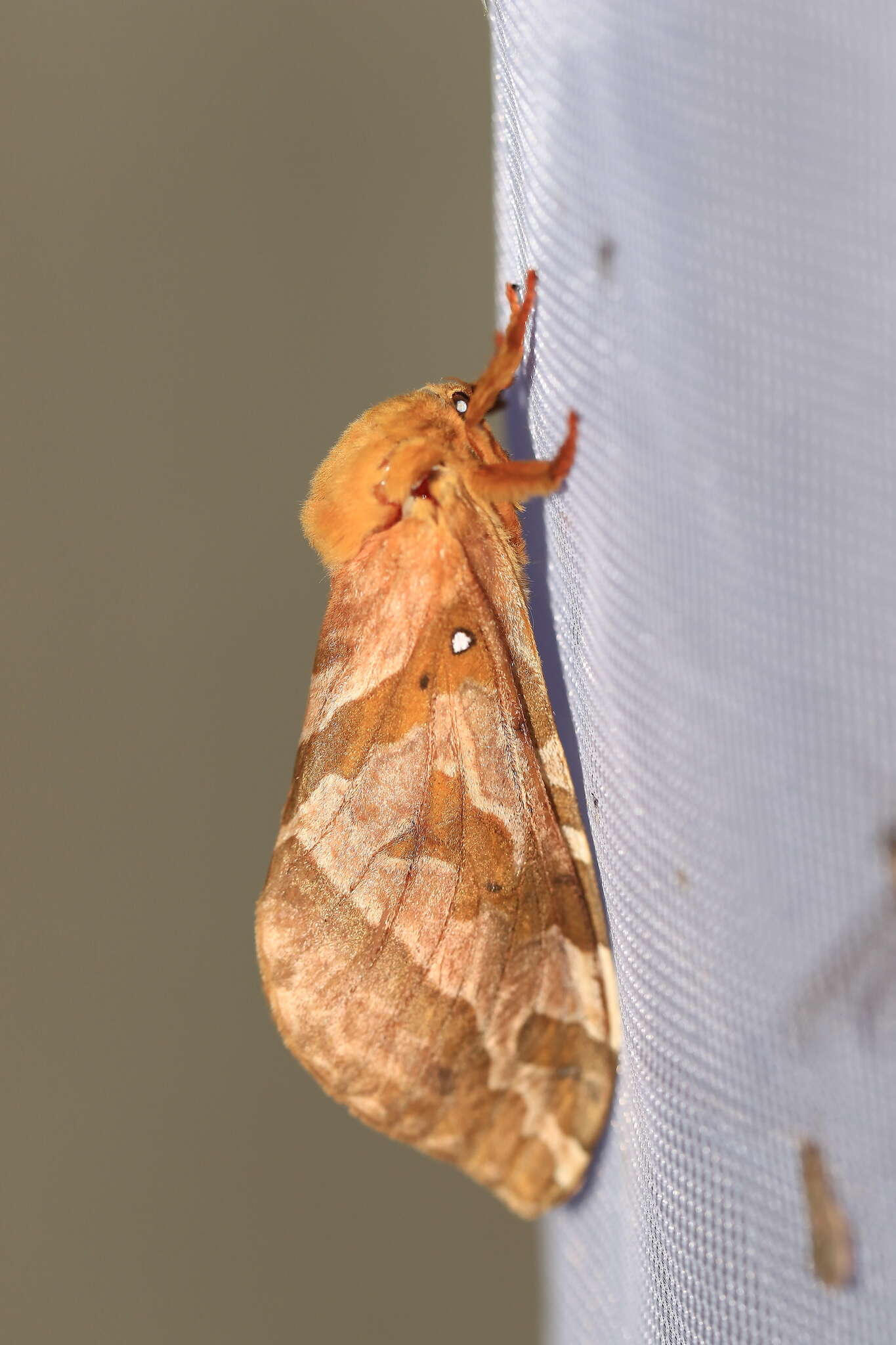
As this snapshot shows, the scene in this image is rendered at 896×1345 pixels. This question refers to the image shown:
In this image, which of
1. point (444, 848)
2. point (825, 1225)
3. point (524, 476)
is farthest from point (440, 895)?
point (825, 1225)

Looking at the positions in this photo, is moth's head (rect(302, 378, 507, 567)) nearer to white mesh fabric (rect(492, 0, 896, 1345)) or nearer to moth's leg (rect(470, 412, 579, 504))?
moth's leg (rect(470, 412, 579, 504))

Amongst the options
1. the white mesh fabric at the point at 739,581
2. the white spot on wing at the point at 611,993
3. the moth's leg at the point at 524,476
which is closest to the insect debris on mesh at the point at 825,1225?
the white mesh fabric at the point at 739,581

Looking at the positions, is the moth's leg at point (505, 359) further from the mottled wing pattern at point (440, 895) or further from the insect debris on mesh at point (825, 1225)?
the insect debris on mesh at point (825, 1225)

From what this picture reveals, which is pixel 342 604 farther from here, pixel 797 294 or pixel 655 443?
pixel 797 294

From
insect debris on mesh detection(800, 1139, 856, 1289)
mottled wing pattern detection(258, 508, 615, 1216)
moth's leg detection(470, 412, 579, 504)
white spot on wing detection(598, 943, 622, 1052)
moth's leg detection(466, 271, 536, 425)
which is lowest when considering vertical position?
insect debris on mesh detection(800, 1139, 856, 1289)

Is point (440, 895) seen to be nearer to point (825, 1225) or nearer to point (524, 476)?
point (524, 476)

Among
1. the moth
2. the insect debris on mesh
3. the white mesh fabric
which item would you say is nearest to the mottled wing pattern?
the moth

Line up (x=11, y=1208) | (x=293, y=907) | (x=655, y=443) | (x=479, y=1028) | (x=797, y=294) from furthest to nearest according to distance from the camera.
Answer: (x=11, y=1208) → (x=293, y=907) → (x=479, y=1028) → (x=655, y=443) → (x=797, y=294)

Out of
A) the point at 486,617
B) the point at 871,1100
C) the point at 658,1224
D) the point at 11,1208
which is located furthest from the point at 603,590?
the point at 11,1208
